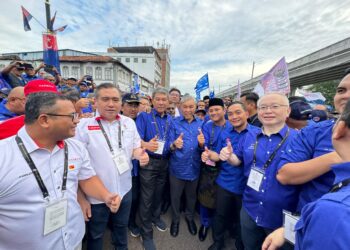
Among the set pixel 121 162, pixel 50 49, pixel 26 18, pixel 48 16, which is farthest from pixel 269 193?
pixel 26 18

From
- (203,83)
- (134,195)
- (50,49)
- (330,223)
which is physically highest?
(50,49)

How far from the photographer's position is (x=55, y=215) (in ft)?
4.37

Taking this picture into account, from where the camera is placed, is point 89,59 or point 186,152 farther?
point 89,59

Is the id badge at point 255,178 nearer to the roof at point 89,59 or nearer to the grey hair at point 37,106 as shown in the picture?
the grey hair at point 37,106

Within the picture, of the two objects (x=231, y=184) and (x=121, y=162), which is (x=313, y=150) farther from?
(x=121, y=162)

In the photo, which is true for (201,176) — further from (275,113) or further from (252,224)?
(275,113)

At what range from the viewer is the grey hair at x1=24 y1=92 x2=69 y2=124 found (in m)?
1.28

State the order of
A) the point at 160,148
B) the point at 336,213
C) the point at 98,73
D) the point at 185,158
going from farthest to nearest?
the point at 98,73 < the point at 185,158 < the point at 160,148 < the point at 336,213

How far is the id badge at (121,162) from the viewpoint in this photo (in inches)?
82.7

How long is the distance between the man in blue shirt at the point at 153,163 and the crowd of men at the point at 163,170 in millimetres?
17

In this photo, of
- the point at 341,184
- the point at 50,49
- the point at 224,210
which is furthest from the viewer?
the point at 50,49

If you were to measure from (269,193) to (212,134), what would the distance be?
1.43 m

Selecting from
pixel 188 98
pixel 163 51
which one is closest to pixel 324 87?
pixel 188 98

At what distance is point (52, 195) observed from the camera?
4.39 feet
